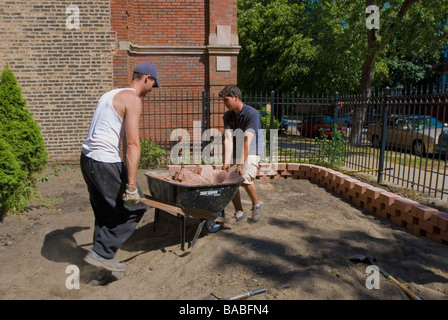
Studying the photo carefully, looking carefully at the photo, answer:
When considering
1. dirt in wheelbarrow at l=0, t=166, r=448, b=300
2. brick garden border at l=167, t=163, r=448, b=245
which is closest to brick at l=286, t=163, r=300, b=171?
brick garden border at l=167, t=163, r=448, b=245

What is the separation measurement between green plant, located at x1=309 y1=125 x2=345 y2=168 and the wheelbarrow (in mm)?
4922

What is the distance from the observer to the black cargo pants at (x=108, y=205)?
141 inches

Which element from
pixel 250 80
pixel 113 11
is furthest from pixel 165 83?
pixel 250 80

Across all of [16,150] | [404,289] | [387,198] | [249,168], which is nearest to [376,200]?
[387,198]

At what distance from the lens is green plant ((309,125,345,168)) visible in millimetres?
8812

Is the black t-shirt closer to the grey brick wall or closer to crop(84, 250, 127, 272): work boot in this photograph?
crop(84, 250, 127, 272): work boot

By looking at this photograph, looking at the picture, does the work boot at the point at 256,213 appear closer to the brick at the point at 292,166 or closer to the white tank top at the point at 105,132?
the white tank top at the point at 105,132

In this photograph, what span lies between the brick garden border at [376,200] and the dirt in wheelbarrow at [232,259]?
0.15 meters

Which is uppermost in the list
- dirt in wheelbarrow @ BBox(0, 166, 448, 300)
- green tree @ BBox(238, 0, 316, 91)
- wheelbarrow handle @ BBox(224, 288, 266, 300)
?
green tree @ BBox(238, 0, 316, 91)

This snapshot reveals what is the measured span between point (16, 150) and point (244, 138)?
342 centimetres

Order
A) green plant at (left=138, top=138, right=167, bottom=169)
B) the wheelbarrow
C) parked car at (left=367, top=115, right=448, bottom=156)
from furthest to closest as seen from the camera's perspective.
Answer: green plant at (left=138, top=138, right=167, bottom=169) < parked car at (left=367, top=115, right=448, bottom=156) < the wheelbarrow

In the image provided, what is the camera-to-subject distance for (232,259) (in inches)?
157

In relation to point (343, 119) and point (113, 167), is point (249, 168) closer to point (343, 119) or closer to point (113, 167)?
point (113, 167)

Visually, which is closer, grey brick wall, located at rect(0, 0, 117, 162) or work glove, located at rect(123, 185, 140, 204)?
work glove, located at rect(123, 185, 140, 204)
